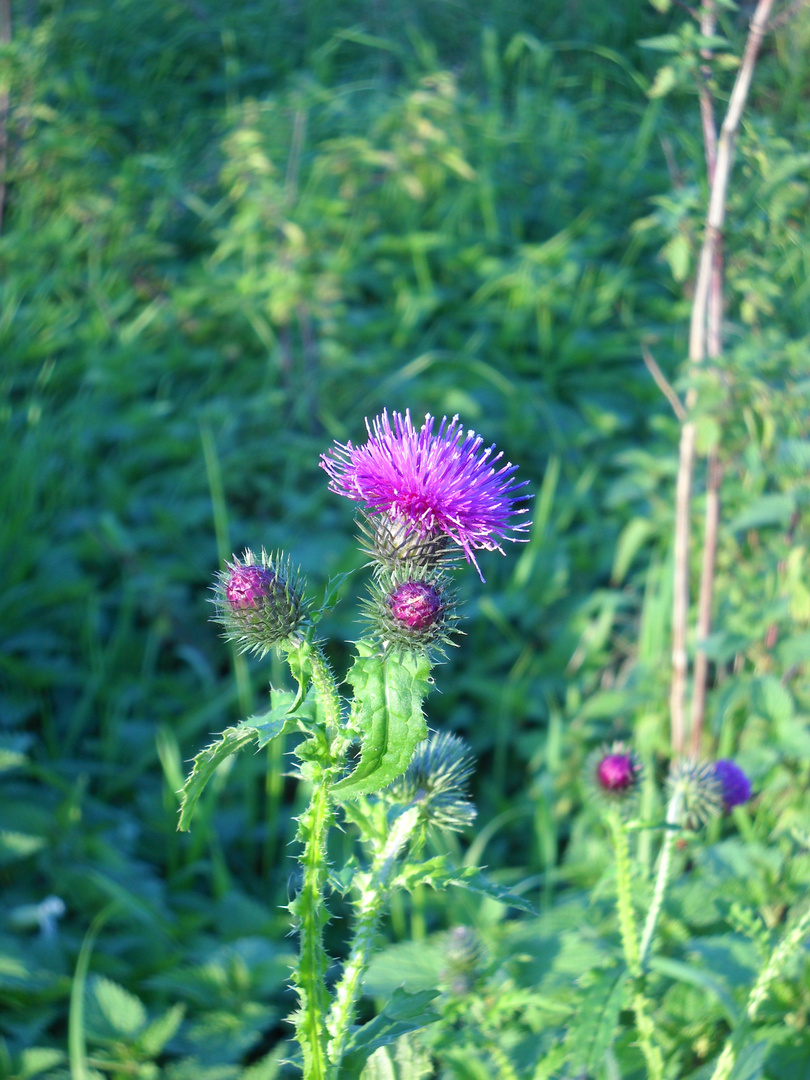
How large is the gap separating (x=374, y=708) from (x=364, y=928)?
33 cm

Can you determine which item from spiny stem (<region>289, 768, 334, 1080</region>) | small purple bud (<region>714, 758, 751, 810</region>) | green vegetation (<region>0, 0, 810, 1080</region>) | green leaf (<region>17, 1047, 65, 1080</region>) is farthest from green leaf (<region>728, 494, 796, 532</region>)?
green leaf (<region>17, 1047, 65, 1080</region>)

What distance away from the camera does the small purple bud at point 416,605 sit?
3.73 ft

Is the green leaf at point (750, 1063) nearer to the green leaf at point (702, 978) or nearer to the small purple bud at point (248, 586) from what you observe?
the green leaf at point (702, 978)

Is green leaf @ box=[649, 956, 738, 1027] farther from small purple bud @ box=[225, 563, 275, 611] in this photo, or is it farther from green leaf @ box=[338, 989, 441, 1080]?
small purple bud @ box=[225, 563, 275, 611]

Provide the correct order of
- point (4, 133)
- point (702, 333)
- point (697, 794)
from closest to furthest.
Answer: point (697, 794) < point (702, 333) < point (4, 133)

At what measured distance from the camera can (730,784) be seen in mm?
1671

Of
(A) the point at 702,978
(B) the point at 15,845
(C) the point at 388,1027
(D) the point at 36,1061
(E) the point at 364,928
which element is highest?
(E) the point at 364,928

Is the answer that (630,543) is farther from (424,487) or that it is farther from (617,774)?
(424,487)

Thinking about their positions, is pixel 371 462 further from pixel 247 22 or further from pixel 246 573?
pixel 247 22

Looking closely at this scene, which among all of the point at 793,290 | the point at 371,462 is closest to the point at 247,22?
the point at 793,290

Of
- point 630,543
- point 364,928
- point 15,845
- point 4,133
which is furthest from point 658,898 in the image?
point 4,133

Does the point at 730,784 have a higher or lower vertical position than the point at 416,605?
lower

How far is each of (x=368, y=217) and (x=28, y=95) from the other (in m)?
1.66

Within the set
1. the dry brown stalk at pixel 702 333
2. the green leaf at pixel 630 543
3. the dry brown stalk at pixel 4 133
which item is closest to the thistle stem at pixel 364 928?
the dry brown stalk at pixel 702 333
